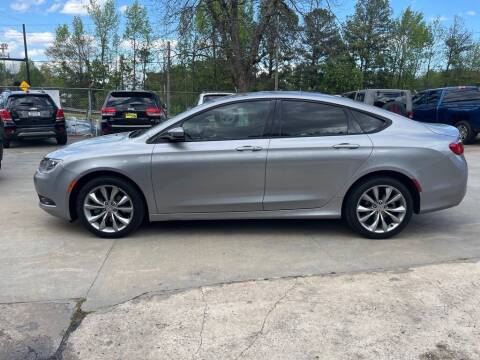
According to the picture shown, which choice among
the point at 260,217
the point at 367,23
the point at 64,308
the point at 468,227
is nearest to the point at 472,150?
the point at 468,227

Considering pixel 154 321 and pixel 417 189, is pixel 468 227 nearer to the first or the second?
pixel 417 189

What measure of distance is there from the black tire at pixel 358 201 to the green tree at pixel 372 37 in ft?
139

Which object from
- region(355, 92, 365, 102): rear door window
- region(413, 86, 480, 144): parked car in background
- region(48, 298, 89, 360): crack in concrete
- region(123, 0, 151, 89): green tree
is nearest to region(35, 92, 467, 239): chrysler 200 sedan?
region(48, 298, 89, 360): crack in concrete

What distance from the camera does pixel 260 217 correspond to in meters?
5.16

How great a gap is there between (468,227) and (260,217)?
8.62 feet

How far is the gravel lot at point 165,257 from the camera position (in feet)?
12.0

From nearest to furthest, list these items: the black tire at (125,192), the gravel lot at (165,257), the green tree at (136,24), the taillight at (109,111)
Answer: the gravel lot at (165,257) < the black tire at (125,192) < the taillight at (109,111) < the green tree at (136,24)

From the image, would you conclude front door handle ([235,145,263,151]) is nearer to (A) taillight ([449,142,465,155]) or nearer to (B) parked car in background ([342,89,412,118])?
(A) taillight ([449,142,465,155])

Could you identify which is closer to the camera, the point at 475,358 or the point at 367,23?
the point at 475,358

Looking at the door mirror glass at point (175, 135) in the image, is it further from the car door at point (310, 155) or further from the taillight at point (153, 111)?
the taillight at point (153, 111)

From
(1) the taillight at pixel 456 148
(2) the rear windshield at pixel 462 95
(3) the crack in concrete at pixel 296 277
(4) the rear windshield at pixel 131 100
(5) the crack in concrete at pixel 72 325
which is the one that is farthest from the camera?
(2) the rear windshield at pixel 462 95

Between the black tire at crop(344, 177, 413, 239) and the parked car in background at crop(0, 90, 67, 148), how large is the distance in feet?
35.5

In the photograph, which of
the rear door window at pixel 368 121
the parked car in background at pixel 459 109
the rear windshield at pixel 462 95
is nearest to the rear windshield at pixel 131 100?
the rear door window at pixel 368 121

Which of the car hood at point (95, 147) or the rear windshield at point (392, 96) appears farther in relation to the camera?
the rear windshield at point (392, 96)
